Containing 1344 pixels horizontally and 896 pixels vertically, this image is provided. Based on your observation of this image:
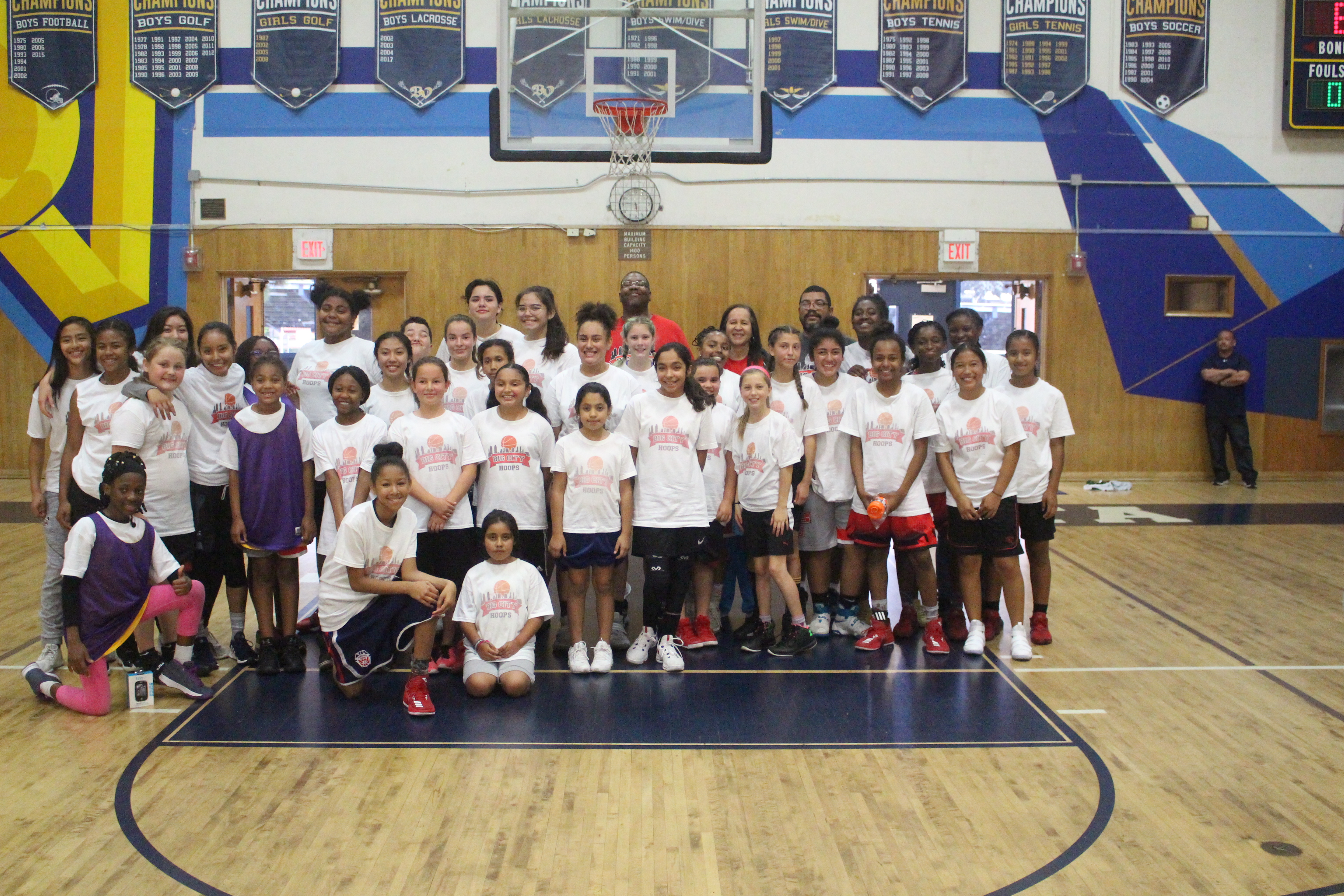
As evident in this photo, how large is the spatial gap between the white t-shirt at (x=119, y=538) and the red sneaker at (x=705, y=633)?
2153 mm

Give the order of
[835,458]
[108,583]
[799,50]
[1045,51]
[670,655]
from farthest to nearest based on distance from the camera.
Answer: [1045,51] → [799,50] → [835,458] → [670,655] → [108,583]

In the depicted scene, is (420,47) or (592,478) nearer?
(592,478)

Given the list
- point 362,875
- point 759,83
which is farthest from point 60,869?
point 759,83

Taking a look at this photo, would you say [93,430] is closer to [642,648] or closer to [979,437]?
[642,648]

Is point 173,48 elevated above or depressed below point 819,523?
above

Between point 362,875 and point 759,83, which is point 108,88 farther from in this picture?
point 362,875

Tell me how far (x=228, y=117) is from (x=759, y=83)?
4.83m

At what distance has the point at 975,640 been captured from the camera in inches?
180

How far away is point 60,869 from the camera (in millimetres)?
2713

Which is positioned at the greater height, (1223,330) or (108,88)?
(108,88)

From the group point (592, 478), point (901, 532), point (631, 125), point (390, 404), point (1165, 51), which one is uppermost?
point (1165, 51)

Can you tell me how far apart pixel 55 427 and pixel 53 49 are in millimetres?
6530

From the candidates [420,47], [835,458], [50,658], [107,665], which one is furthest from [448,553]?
[420,47]

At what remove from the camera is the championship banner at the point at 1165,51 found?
947cm
